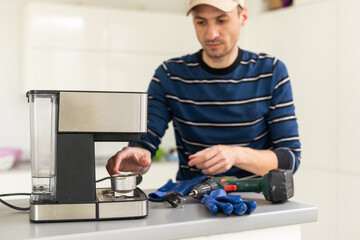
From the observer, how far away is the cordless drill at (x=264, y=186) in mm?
1241

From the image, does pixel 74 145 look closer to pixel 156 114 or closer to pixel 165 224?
pixel 165 224

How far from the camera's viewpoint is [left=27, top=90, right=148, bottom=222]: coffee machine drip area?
1064 mm

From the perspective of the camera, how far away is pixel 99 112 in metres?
1.08

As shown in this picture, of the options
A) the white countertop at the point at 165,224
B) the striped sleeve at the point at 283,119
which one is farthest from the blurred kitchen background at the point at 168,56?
the white countertop at the point at 165,224

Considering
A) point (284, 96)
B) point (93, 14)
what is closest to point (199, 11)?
point (284, 96)

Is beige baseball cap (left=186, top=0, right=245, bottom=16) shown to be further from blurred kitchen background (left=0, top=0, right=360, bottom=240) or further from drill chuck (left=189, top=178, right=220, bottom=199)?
blurred kitchen background (left=0, top=0, right=360, bottom=240)

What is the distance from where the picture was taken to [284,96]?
1748 millimetres

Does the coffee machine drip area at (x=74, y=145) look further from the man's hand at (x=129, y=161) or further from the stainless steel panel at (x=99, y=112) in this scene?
the man's hand at (x=129, y=161)

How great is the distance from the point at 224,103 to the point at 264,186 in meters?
0.60

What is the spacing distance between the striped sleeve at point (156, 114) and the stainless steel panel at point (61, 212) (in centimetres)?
64

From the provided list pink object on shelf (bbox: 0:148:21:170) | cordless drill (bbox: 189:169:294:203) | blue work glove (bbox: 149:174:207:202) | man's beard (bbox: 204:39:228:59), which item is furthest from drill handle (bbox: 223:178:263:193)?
pink object on shelf (bbox: 0:148:21:170)

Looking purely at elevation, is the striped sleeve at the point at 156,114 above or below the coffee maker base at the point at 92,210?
above

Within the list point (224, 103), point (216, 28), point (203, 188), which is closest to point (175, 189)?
point (203, 188)

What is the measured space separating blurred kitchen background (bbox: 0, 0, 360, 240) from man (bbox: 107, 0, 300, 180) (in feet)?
4.35
